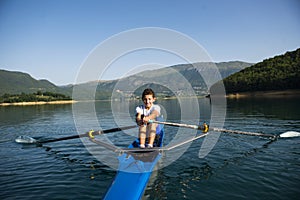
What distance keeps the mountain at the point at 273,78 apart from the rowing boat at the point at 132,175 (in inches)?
3147

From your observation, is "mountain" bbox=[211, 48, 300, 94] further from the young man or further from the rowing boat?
the rowing boat

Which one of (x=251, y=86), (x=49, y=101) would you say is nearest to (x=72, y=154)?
(x=251, y=86)

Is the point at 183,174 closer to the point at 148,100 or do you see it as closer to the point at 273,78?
the point at 148,100

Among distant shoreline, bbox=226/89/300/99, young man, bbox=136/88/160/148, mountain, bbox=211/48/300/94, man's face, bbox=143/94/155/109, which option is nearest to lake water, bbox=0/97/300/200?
young man, bbox=136/88/160/148

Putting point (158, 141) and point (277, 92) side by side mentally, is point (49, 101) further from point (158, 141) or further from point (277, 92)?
point (158, 141)

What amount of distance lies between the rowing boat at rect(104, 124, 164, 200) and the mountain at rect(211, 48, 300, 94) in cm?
7994

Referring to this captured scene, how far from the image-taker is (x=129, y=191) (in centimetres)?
555

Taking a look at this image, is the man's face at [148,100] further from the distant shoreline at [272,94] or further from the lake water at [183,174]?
the distant shoreline at [272,94]

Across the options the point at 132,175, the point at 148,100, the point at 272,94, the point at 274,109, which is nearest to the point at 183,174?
the point at 132,175

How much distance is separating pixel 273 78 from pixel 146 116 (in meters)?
86.5

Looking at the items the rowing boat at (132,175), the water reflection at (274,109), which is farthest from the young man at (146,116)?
the water reflection at (274,109)

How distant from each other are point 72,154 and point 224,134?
414 inches

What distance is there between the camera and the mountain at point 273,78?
73.6 metres

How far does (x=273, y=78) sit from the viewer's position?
8000cm
